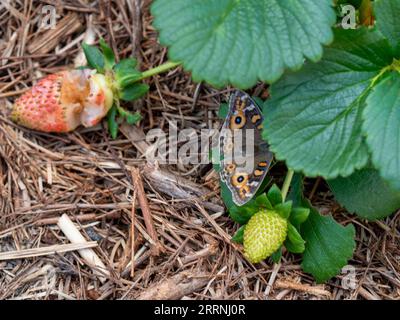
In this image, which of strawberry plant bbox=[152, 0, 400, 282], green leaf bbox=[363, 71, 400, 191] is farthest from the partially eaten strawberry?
green leaf bbox=[363, 71, 400, 191]

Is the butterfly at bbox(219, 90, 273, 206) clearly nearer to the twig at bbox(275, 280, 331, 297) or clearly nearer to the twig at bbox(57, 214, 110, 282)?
the twig at bbox(275, 280, 331, 297)

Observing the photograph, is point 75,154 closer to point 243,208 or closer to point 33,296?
point 33,296

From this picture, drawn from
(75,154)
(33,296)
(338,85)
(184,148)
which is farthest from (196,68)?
(33,296)

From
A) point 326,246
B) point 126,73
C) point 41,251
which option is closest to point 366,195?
point 326,246

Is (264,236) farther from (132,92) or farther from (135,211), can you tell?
(132,92)

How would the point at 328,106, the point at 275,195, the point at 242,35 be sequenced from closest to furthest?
1. the point at 242,35
2. the point at 328,106
3. the point at 275,195

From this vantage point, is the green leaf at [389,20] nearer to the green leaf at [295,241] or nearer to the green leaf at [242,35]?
the green leaf at [242,35]

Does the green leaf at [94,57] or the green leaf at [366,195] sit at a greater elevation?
the green leaf at [94,57]

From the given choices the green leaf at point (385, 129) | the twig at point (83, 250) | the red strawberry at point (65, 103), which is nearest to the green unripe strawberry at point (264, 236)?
the green leaf at point (385, 129)
